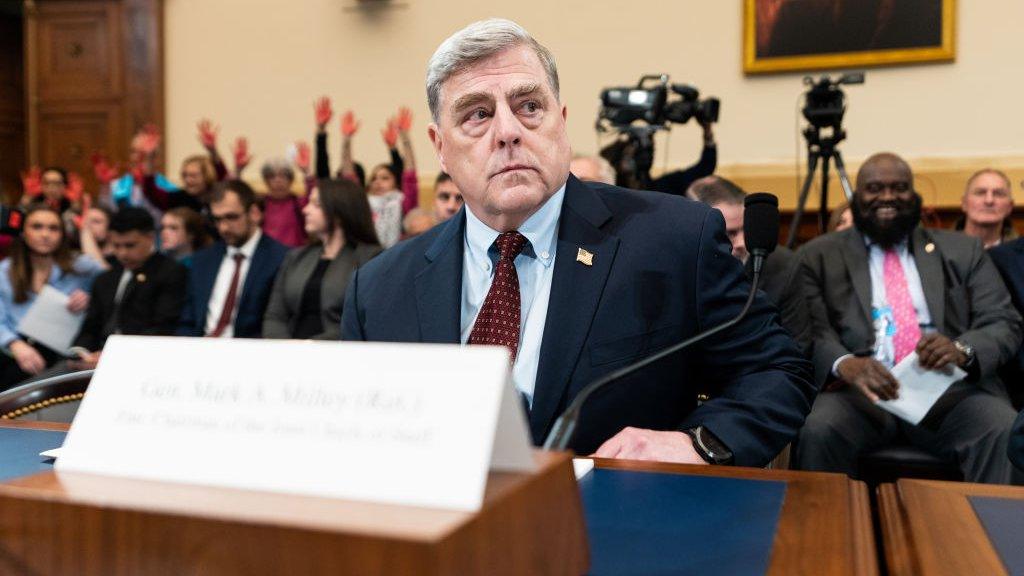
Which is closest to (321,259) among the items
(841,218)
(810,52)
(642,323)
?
(841,218)

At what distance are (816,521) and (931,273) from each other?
3170 mm

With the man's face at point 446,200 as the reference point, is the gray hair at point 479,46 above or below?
above

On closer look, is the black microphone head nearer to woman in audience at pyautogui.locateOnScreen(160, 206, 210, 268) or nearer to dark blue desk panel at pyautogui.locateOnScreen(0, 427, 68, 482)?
dark blue desk panel at pyautogui.locateOnScreen(0, 427, 68, 482)

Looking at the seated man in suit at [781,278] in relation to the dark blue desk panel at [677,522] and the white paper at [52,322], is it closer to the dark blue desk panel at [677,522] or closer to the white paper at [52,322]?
the dark blue desk panel at [677,522]

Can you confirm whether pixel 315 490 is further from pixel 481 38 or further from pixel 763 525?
pixel 481 38

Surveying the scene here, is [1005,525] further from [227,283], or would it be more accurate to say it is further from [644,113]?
[227,283]

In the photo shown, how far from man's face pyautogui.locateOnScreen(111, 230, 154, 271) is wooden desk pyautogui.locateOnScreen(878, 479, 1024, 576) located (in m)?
5.06

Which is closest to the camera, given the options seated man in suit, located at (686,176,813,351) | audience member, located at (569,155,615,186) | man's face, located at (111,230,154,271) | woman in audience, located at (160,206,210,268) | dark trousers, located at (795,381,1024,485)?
dark trousers, located at (795,381,1024,485)

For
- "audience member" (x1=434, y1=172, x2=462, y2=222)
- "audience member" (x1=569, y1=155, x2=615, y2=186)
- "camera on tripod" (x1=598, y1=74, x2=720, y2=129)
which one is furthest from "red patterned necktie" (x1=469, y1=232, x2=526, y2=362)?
"audience member" (x1=434, y1=172, x2=462, y2=222)

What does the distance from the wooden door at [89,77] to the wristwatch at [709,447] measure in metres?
8.55

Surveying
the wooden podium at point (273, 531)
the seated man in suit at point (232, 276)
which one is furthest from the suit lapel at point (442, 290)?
the seated man in suit at point (232, 276)

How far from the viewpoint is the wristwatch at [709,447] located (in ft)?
4.97

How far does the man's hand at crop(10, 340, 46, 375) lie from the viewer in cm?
517

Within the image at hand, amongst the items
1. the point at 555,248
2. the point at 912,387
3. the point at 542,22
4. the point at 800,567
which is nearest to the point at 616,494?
the point at 800,567
